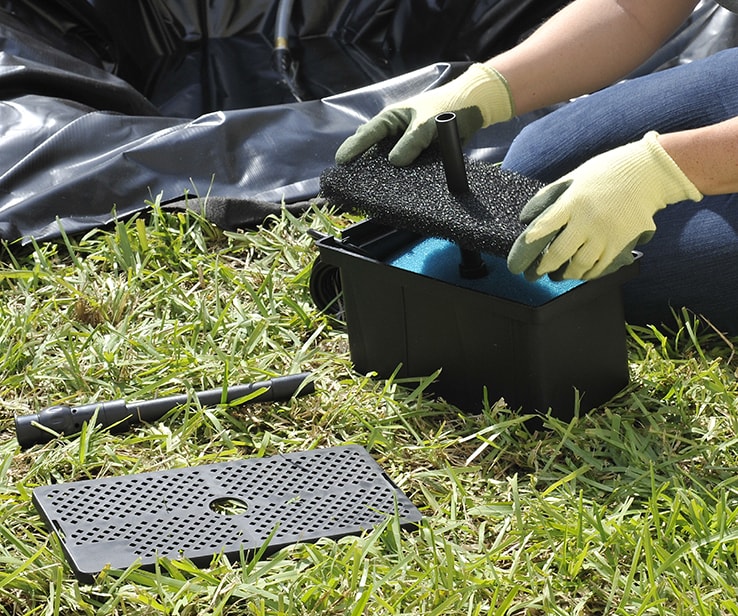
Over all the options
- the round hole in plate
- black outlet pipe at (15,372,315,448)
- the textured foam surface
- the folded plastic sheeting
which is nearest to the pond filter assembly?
the textured foam surface

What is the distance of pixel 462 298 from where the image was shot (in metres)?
1.51

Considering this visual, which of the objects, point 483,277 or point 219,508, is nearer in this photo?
point 219,508

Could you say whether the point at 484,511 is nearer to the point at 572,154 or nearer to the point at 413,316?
the point at 413,316

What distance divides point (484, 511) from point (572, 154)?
2.52 ft

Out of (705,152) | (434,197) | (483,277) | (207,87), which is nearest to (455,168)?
(434,197)

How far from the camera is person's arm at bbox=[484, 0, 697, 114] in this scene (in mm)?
1826

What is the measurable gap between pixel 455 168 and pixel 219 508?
59 cm

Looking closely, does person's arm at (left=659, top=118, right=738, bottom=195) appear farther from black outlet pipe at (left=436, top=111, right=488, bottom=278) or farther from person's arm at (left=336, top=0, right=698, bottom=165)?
person's arm at (left=336, top=0, right=698, bottom=165)

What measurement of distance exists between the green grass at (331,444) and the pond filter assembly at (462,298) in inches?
2.0

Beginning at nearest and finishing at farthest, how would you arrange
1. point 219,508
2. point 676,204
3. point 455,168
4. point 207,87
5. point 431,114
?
point 219,508 → point 455,168 → point 431,114 → point 676,204 → point 207,87

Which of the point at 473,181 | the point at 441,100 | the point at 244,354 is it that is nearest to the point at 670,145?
the point at 473,181

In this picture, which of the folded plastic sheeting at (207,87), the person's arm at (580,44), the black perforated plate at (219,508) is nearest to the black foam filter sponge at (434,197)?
the person's arm at (580,44)

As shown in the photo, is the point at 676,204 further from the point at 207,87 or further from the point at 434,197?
the point at 207,87

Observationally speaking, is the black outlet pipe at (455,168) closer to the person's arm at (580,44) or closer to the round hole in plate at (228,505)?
the person's arm at (580,44)
